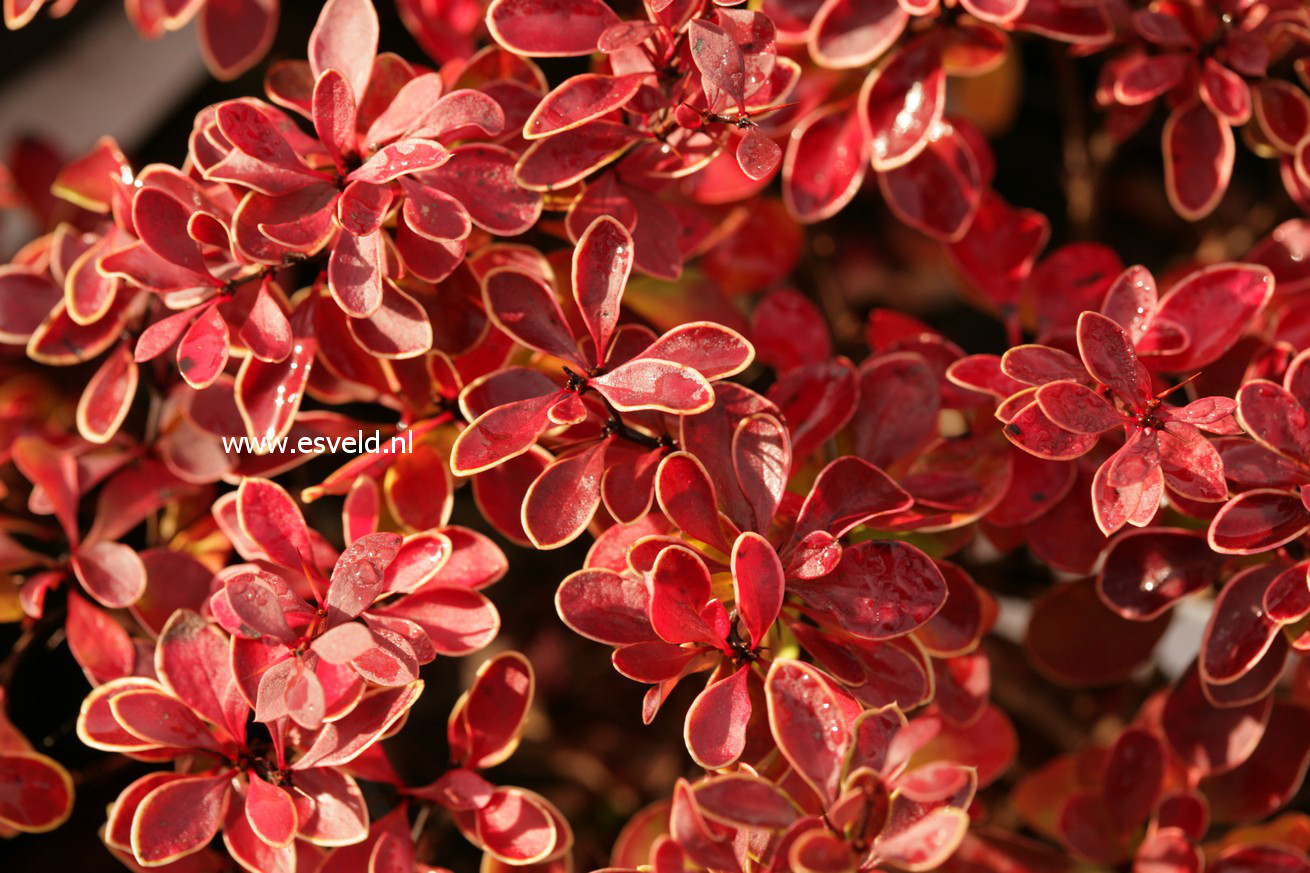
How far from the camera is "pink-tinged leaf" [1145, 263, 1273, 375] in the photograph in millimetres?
705

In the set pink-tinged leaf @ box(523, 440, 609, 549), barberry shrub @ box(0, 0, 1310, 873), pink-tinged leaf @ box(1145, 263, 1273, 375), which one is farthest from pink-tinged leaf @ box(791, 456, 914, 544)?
pink-tinged leaf @ box(1145, 263, 1273, 375)

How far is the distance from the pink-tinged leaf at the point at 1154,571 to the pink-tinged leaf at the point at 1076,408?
0.14 metres

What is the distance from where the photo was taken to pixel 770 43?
0.61m

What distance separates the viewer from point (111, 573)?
73cm

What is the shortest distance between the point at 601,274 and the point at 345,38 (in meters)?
0.24

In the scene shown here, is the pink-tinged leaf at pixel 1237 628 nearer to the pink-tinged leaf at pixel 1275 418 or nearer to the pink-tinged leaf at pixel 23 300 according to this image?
the pink-tinged leaf at pixel 1275 418

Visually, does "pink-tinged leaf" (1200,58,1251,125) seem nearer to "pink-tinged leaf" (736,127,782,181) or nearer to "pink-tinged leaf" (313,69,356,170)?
"pink-tinged leaf" (736,127,782,181)

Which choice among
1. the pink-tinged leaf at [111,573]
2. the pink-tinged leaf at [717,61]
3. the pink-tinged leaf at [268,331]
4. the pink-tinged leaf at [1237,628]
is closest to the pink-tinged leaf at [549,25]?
the pink-tinged leaf at [717,61]

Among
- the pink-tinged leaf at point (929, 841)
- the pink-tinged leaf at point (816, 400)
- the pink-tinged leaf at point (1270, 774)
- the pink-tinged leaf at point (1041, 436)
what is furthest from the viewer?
the pink-tinged leaf at point (1270, 774)

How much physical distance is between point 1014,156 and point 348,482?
121 cm

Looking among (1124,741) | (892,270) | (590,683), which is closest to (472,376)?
(1124,741)

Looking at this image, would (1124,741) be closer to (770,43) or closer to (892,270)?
(770,43)

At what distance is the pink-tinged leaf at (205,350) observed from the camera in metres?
0.62

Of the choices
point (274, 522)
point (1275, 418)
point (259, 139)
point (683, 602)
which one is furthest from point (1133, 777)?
point (259, 139)
